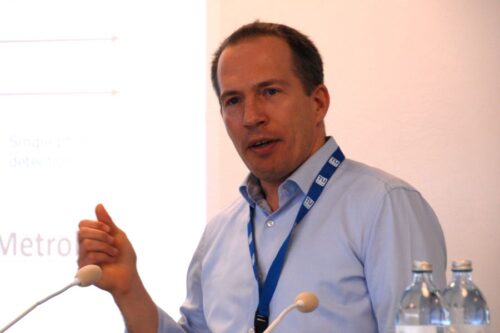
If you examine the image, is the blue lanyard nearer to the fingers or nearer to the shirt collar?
the shirt collar

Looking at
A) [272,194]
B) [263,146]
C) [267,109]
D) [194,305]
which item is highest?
[267,109]

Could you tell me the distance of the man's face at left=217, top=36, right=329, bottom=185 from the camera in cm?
233

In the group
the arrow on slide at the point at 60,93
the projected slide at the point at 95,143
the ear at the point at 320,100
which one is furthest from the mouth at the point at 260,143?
the arrow on slide at the point at 60,93

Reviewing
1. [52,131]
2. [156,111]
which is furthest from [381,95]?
[52,131]

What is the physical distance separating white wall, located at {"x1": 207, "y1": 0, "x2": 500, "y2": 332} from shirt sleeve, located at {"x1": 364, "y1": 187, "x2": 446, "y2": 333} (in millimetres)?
1600

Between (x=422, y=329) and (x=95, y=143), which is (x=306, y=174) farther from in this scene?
(x=95, y=143)

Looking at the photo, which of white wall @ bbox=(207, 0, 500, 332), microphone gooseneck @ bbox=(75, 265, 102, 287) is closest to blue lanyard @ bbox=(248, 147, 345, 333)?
microphone gooseneck @ bbox=(75, 265, 102, 287)

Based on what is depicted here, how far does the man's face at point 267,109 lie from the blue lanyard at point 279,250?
9cm

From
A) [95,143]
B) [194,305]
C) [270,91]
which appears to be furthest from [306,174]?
[95,143]

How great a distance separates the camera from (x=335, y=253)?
2201 mm

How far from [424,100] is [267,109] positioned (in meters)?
1.64

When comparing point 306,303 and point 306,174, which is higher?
point 306,174

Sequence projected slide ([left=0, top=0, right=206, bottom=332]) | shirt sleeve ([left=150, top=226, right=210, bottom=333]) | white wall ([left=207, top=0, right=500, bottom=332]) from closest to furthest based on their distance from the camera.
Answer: shirt sleeve ([left=150, top=226, right=210, bottom=333])
white wall ([left=207, top=0, right=500, bottom=332])
projected slide ([left=0, top=0, right=206, bottom=332])

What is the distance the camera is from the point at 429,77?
3.79 metres
